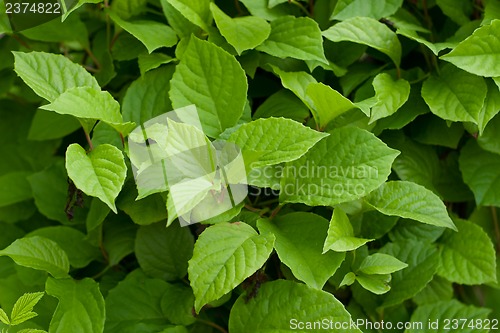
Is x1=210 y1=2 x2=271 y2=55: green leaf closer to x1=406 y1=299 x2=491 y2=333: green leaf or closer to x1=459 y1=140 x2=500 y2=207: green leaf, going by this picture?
x1=459 y1=140 x2=500 y2=207: green leaf

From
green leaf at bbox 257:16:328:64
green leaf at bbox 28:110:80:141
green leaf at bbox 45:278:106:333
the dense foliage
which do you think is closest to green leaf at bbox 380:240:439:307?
the dense foliage

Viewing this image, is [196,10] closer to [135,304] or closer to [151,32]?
[151,32]

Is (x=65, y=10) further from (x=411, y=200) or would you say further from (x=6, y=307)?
(x=411, y=200)

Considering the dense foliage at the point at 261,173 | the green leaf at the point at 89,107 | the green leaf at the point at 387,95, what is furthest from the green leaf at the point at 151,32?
A: the green leaf at the point at 387,95

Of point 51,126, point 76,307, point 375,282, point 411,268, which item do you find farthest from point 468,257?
point 51,126

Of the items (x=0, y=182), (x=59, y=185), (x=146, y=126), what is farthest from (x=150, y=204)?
(x=0, y=182)

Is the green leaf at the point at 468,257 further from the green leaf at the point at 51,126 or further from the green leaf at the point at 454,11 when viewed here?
the green leaf at the point at 51,126
